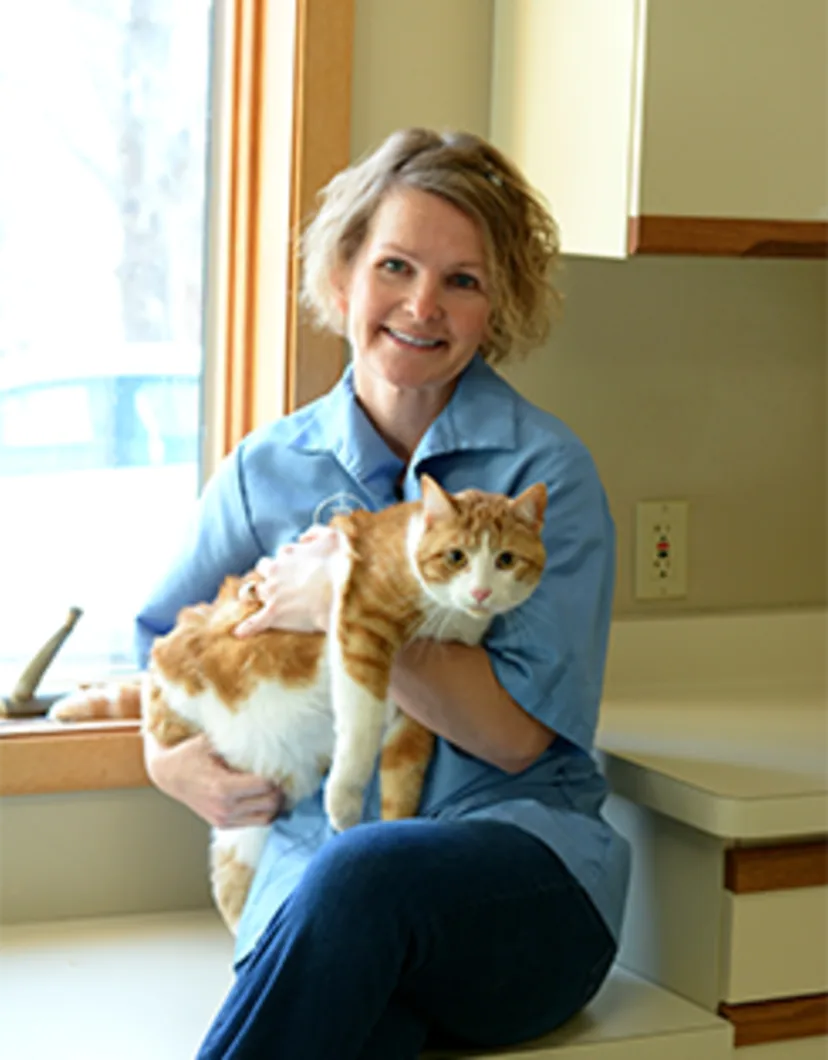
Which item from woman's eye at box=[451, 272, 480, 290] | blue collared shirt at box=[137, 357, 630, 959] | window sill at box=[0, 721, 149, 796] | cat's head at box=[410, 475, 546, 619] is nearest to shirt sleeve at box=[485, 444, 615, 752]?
Answer: blue collared shirt at box=[137, 357, 630, 959]

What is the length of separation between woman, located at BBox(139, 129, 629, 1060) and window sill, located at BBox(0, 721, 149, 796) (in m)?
0.20

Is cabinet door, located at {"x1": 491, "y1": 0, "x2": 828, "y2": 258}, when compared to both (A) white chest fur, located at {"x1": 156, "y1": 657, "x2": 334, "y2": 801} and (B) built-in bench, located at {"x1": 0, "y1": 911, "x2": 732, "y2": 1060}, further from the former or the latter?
(B) built-in bench, located at {"x1": 0, "y1": 911, "x2": 732, "y2": 1060}

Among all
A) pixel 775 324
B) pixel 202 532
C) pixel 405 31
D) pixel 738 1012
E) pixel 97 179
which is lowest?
pixel 738 1012

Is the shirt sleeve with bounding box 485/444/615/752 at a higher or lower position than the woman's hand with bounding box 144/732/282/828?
higher

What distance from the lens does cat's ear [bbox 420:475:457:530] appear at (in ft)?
4.91

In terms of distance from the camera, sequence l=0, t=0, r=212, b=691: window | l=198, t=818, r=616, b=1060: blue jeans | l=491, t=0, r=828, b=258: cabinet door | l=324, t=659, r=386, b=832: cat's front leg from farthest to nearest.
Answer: l=0, t=0, r=212, b=691: window
l=491, t=0, r=828, b=258: cabinet door
l=324, t=659, r=386, b=832: cat's front leg
l=198, t=818, r=616, b=1060: blue jeans

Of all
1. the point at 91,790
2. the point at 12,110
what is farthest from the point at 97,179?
the point at 91,790

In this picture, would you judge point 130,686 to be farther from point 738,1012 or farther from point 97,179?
point 738,1012

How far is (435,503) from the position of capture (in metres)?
1.51

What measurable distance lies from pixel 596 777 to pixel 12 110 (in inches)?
46.0

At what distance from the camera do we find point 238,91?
218 centimetres

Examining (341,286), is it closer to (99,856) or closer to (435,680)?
(435,680)

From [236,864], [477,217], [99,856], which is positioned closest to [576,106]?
[477,217]

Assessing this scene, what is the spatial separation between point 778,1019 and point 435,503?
27.4 inches
